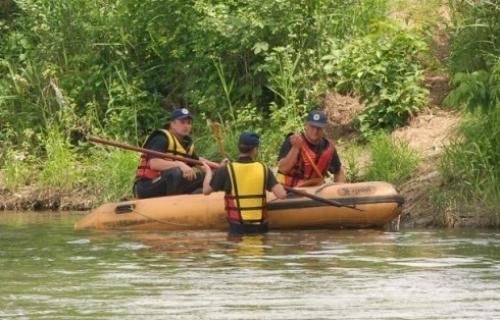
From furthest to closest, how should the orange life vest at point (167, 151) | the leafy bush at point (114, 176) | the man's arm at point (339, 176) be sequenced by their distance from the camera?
the leafy bush at point (114, 176), the orange life vest at point (167, 151), the man's arm at point (339, 176)

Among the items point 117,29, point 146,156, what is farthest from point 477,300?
point 117,29

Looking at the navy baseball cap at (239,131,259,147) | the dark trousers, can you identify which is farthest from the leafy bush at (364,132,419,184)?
the navy baseball cap at (239,131,259,147)

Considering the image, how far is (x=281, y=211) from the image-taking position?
49.6 feet

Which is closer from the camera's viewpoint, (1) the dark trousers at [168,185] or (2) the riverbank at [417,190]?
(2) the riverbank at [417,190]

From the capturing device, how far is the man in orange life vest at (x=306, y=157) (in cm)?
1520

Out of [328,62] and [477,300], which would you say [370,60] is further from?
[477,300]

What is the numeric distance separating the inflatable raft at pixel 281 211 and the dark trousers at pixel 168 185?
238mm

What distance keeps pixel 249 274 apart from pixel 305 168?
12.2 feet

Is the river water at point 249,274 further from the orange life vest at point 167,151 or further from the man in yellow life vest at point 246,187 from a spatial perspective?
the orange life vest at point 167,151

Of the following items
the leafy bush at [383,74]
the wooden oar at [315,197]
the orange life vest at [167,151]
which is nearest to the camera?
the wooden oar at [315,197]

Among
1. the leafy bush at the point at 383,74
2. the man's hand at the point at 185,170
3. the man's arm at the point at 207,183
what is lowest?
the man's arm at the point at 207,183

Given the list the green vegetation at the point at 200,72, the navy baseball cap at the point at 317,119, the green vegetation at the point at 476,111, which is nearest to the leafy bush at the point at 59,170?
the green vegetation at the point at 200,72

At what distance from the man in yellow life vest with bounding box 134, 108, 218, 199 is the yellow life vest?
1104 millimetres

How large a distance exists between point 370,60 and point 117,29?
3.93 metres
